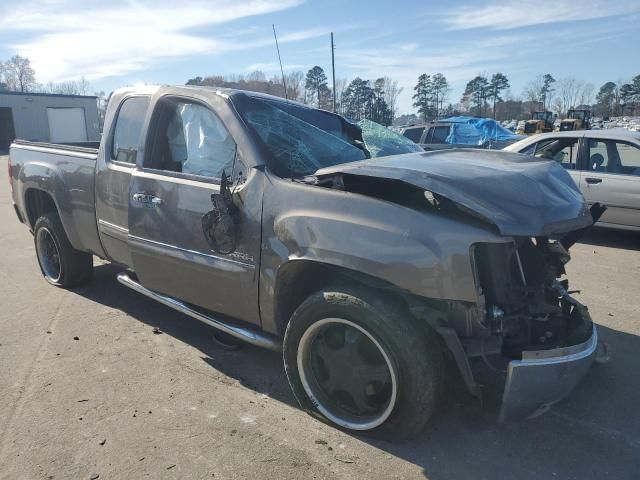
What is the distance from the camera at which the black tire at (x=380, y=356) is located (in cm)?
268

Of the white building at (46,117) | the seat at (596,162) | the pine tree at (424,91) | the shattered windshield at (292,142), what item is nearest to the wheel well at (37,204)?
the shattered windshield at (292,142)

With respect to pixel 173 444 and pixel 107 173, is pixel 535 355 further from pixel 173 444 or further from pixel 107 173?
pixel 107 173

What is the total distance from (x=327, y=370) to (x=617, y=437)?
1.71m

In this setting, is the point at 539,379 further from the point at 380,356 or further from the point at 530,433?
the point at 380,356

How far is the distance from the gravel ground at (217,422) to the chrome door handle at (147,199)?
120 cm

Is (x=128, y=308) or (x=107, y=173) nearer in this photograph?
(x=107, y=173)

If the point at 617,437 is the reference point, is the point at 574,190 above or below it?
above

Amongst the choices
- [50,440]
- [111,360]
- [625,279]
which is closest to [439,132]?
[625,279]

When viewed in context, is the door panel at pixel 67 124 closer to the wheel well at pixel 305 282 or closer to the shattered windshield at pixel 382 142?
the shattered windshield at pixel 382 142

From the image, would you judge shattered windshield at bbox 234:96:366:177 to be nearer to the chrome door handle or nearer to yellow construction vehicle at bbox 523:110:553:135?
the chrome door handle

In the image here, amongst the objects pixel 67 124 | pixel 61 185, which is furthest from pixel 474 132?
pixel 67 124

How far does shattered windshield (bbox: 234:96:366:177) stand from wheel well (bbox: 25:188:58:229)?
3037 millimetres

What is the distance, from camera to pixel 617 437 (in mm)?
2975

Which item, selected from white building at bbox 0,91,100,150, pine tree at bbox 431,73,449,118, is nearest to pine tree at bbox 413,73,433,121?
pine tree at bbox 431,73,449,118
